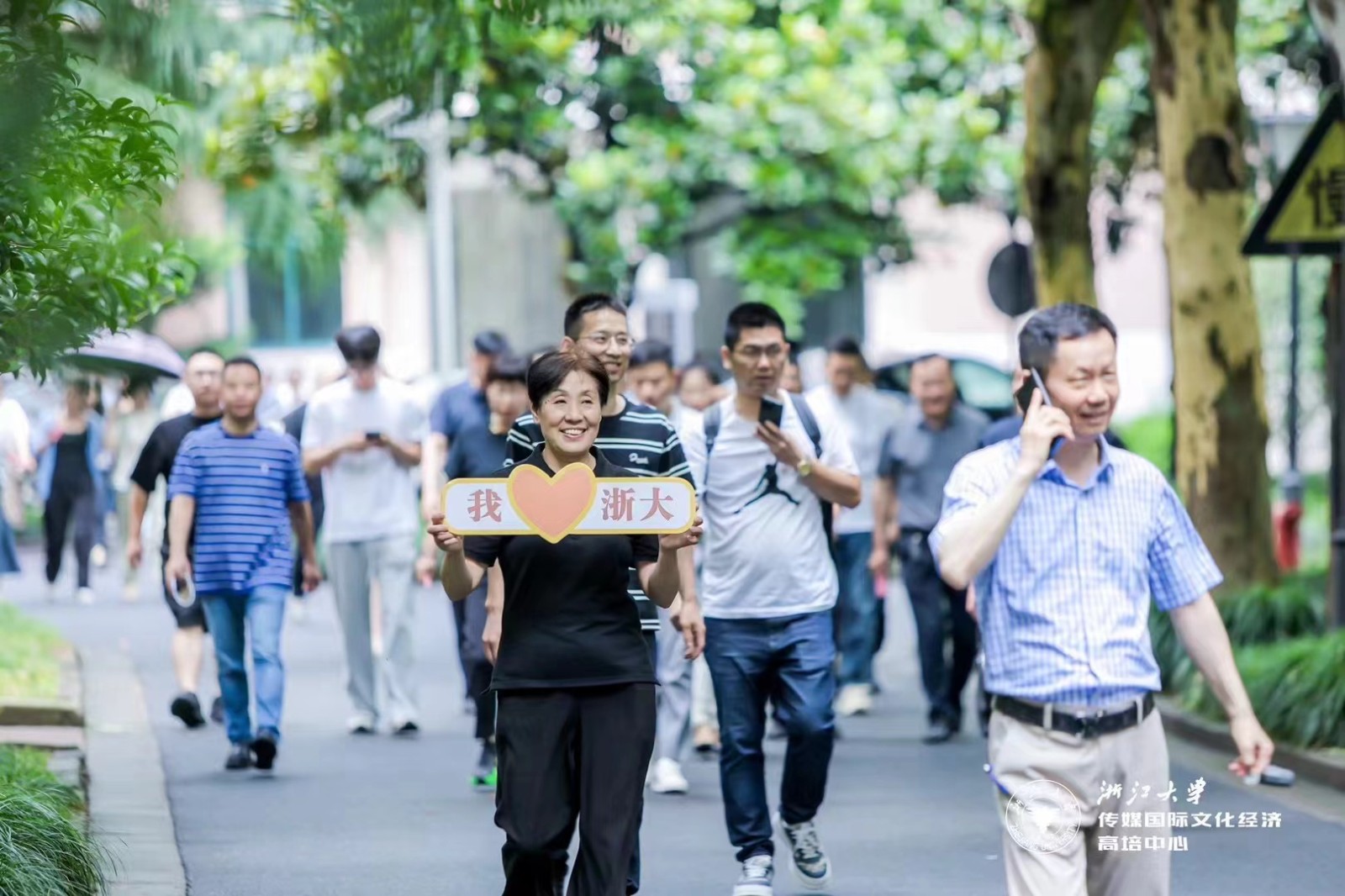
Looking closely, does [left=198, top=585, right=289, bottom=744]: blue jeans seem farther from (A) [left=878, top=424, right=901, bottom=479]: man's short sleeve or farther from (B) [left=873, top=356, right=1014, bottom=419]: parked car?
(B) [left=873, top=356, right=1014, bottom=419]: parked car

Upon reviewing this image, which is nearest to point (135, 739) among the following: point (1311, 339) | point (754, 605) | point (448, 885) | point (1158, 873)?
point (448, 885)

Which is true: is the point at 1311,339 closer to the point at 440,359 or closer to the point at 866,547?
the point at 440,359

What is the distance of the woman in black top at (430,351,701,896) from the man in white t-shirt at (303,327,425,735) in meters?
5.85

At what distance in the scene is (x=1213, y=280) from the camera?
42.4ft

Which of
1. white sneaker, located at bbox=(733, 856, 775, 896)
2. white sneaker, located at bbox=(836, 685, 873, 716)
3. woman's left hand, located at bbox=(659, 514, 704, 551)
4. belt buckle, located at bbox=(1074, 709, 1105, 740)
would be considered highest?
woman's left hand, located at bbox=(659, 514, 704, 551)

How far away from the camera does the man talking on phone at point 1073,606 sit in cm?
491

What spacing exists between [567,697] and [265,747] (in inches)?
185

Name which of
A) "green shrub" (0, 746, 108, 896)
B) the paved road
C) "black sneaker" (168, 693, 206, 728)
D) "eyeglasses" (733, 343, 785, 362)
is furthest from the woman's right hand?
"black sneaker" (168, 693, 206, 728)

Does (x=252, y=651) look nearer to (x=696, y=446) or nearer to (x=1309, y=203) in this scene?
(x=696, y=446)

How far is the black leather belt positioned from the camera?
492cm

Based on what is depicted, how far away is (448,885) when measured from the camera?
7887 mm

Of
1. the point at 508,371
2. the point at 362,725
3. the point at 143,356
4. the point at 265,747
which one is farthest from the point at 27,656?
the point at 143,356

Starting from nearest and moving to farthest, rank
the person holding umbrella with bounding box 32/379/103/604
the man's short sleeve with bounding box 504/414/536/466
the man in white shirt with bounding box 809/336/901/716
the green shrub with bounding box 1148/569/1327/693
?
the man's short sleeve with bounding box 504/414/536/466 → the green shrub with bounding box 1148/569/1327/693 → the man in white shirt with bounding box 809/336/901/716 → the person holding umbrella with bounding box 32/379/103/604

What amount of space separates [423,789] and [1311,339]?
81.8ft
